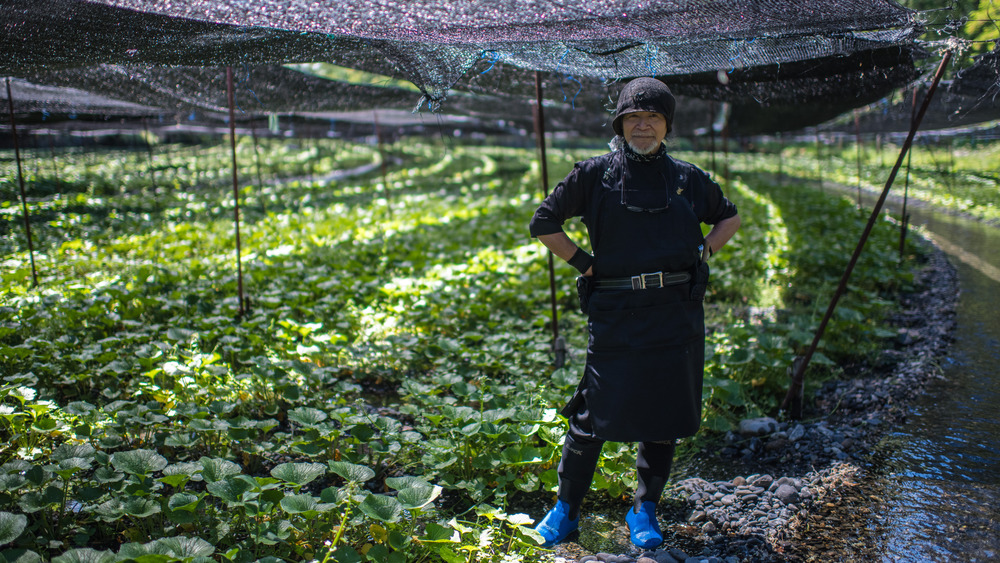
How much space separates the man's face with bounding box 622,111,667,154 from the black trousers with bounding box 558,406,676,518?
0.96m

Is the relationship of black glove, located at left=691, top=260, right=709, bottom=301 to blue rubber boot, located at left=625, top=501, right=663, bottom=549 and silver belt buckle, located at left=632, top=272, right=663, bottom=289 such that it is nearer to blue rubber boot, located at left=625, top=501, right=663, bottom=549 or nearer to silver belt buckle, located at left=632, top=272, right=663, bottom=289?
silver belt buckle, located at left=632, top=272, right=663, bottom=289

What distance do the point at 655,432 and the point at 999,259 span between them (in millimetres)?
7640

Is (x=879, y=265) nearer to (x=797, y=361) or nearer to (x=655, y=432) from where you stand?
(x=797, y=361)

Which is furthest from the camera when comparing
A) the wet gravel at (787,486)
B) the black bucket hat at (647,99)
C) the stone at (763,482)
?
the stone at (763,482)

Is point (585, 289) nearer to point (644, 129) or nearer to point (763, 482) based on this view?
point (644, 129)

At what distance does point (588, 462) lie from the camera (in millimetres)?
2395

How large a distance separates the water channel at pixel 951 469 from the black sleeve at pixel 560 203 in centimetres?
162

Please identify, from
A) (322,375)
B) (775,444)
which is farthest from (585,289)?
(322,375)

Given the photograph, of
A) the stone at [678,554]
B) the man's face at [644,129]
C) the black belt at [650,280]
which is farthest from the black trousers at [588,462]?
the man's face at [644,129]

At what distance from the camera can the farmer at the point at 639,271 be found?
7.35ft

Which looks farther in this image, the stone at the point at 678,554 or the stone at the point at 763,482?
the stone at the point at 763,482

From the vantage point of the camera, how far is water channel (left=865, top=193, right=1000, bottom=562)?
237 cm

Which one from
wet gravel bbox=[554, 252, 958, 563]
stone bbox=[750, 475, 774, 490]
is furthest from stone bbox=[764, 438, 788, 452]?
stone bbox=[750, 475, 774, 490]

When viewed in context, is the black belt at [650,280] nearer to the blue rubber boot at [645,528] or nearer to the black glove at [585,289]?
the black glove at [585,289]
